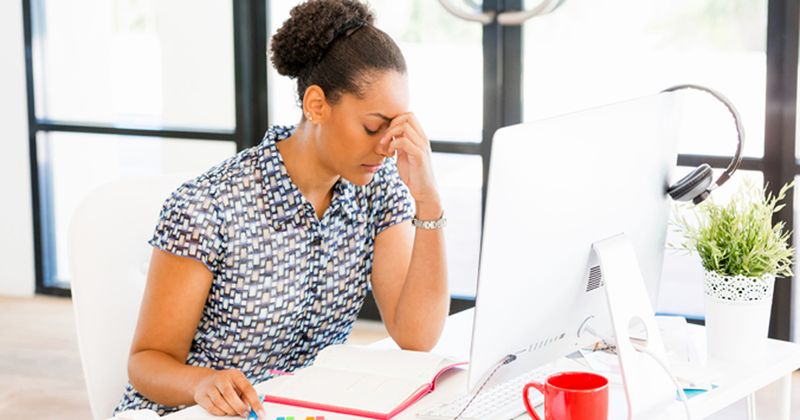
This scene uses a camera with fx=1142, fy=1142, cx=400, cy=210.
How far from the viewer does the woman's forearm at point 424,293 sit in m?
1.93

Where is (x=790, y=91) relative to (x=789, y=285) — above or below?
above

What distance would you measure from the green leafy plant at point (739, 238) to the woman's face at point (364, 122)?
0.49m

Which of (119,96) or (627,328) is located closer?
(627,328)

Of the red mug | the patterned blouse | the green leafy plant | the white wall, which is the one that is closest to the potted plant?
the green leafy plant

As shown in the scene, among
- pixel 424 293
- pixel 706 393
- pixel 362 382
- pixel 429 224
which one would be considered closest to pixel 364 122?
pixel 429 224

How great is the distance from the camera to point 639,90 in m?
3.50

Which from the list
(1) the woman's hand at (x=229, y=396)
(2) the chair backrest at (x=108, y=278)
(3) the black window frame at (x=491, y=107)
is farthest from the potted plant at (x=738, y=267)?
(3) the black window frame at (x=491, y=107)

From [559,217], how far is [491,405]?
12.1 inches

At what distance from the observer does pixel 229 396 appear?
157cm

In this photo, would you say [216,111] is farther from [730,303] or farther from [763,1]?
[730,303]

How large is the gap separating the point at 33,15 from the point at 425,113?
1590 millimetres

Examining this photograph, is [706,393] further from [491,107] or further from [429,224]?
[491,107]

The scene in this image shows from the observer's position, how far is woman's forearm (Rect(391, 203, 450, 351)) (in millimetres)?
1935

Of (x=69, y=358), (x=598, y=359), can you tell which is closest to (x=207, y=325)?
(x=598, y=359)
